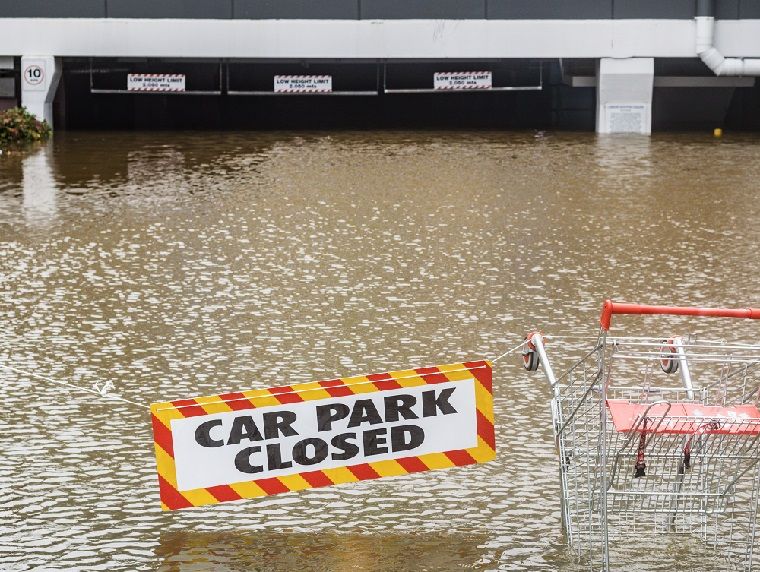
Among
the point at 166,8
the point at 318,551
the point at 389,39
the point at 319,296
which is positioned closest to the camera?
the point at 318,551

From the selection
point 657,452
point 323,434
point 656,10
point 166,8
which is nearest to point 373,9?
point 166,8

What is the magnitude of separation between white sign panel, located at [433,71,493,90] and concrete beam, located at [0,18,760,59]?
3.98 ft

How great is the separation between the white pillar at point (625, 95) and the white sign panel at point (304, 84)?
623cm

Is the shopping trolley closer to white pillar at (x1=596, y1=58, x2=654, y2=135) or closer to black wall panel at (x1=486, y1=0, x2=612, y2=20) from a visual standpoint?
white pillar at (x1=596, y1=58, x2=654, y2=135)

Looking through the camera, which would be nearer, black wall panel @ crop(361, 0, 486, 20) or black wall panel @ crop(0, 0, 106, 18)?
black wall panel @ crop(0, 0, 106, 18)

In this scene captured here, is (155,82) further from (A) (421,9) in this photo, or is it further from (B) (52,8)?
(A) (421,9)

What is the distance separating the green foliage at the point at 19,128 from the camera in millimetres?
Answer: 26469

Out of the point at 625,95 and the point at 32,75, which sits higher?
the point at 32,75

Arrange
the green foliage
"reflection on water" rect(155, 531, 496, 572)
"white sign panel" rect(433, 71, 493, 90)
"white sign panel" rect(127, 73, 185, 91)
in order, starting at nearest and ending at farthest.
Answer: "reflection on water" rect(155, 531, 496, 572) → the green foliage → "white sign panel" rect(127, 73, 185, 91) → "white sign panel" rect(433, 71, 493, 90)

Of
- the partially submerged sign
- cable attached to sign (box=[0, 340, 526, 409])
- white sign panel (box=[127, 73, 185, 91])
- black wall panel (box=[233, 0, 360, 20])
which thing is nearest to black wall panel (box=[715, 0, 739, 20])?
black wall panel (box=[233, 0, 360, 20])

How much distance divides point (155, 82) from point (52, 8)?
2820mm

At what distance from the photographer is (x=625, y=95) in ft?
99.0

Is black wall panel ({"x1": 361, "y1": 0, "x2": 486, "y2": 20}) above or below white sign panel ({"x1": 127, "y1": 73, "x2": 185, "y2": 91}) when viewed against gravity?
above

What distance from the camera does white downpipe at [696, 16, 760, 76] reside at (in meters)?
29.8
